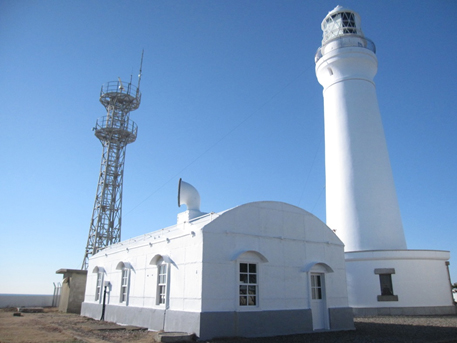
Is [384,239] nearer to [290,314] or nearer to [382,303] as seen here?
[382,303]

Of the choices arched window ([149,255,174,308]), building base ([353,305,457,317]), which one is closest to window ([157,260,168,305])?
arched window ([149,255,174,308])

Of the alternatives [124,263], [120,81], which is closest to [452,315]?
[124,263]

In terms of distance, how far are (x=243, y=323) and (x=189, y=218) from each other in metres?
5.56

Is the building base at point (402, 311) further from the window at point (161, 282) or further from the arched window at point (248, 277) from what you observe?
the window at point (161, 282)

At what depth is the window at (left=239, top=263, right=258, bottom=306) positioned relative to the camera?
1228 centimetres

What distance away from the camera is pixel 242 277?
491 inches

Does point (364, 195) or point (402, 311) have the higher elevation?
point (364, 195)

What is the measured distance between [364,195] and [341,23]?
36.9 ft

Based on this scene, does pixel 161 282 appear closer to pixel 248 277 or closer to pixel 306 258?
pixel 248 277

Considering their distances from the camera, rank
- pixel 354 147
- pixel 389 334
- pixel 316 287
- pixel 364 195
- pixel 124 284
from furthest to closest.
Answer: pixel 354 147 < pixel 364 195 < pixel 124 284 < pixel 316 287 < pixel 389 334

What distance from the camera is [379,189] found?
20.4m

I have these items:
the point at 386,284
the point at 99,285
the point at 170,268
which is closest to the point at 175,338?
the point at 170,268

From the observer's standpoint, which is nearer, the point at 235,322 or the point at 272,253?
the point at 235,322

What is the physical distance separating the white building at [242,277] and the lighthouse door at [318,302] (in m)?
0.04
